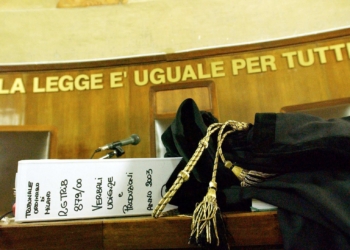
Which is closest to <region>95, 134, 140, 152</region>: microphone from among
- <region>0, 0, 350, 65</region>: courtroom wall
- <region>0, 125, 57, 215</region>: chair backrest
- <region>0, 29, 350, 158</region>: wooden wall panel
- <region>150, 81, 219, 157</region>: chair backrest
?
<region>150, 81, 219, 157</region>: chair backrest

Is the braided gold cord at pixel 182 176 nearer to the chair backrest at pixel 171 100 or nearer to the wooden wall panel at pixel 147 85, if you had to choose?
the chair backrest at pixel 171 100

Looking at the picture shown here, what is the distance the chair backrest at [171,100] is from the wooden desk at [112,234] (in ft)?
2.69

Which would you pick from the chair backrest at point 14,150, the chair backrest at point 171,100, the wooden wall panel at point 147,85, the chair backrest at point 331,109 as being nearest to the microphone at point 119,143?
the chair backrest at point 171,100

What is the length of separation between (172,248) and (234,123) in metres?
0.25

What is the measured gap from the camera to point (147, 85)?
5.61 ft

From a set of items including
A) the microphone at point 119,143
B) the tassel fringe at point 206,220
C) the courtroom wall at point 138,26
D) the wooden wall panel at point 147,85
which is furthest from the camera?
the courtroom wall at point 138,26

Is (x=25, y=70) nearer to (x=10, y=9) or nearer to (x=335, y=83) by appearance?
(x=10, y=9)

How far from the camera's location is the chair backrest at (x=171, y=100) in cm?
129

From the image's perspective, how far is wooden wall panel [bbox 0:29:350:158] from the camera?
1.58 m

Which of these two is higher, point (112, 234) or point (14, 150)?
point (14, 150)

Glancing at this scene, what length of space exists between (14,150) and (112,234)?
103cm

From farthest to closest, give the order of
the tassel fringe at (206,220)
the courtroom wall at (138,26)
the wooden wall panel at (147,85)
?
1. the courtroom wall at (138,26)
2. the wooden wall panel at (147,85)
3. the tassel fringe at (206,220)

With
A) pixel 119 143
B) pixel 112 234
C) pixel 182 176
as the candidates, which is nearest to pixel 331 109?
pixel 119 143

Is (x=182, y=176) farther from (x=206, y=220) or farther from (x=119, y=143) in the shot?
(x=119, y=143)
